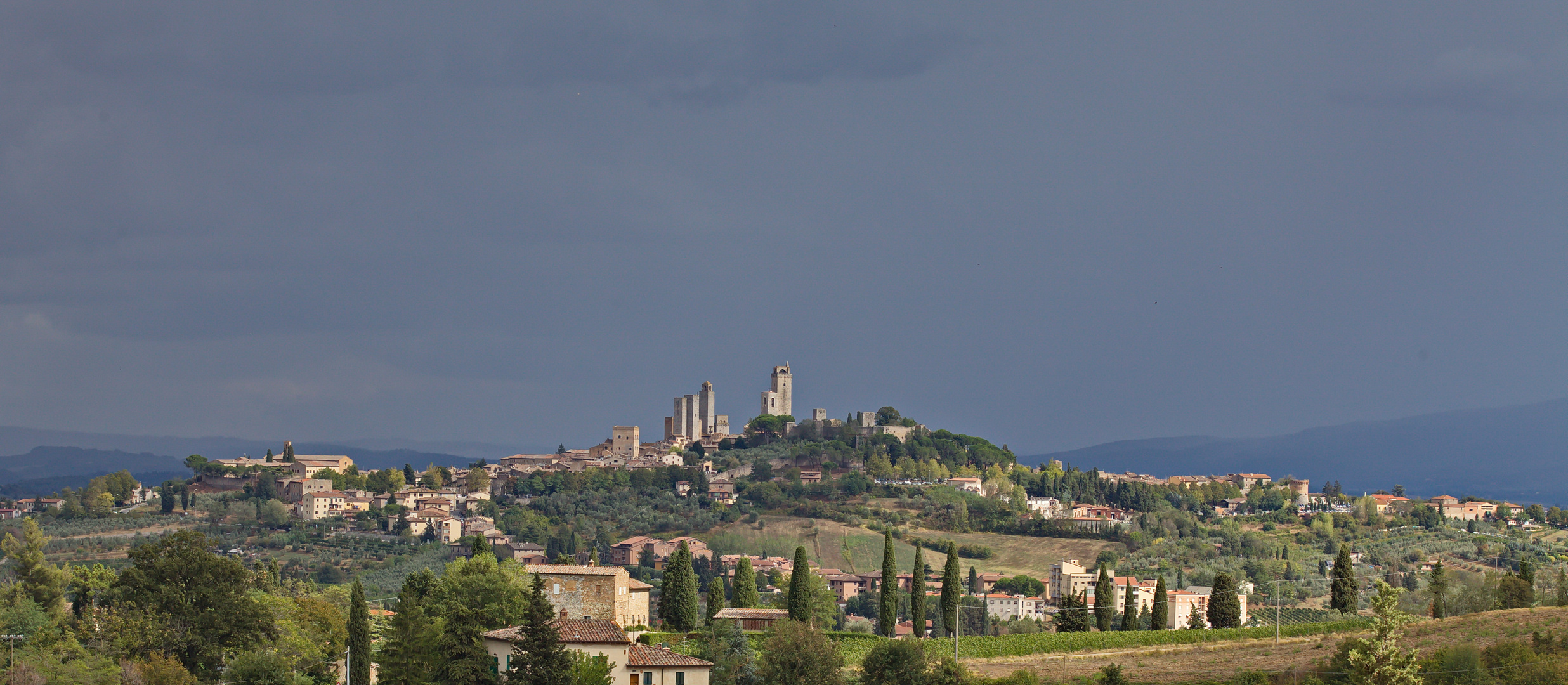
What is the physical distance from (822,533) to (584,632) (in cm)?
8537

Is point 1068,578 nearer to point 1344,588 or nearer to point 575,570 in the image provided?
point 1344,588

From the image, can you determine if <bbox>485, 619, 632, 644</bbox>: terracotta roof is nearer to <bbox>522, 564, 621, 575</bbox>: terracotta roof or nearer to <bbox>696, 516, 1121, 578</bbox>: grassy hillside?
<bbox>522, 564, 621, 575</bbox>: terracotta roof

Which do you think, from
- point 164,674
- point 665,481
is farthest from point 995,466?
point 164,674

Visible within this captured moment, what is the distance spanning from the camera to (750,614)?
4841cm

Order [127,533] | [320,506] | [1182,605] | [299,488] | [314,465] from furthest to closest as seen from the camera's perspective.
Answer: [314,465]
[299,488]
[320,506]
[127,533]
[1182,605]

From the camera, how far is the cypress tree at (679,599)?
51188mm

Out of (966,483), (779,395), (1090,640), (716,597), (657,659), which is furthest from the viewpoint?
(779,395)

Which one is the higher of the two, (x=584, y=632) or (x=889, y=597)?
(x=584, y=632)

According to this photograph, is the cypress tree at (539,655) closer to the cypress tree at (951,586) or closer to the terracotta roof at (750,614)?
the terracotta roof at (750,614)

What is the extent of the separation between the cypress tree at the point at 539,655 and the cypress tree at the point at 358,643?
5.93 meters

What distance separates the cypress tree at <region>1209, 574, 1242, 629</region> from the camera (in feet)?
166

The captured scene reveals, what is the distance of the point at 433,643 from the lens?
121 feet

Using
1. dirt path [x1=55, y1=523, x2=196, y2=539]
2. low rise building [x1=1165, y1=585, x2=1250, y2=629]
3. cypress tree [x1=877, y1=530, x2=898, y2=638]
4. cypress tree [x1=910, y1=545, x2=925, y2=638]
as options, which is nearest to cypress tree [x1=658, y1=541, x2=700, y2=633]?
cypress tree [x1=877, y1=530, x2=898, y2=638]

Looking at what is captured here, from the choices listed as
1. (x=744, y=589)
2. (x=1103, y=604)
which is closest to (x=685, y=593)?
(x=744, y=589)
